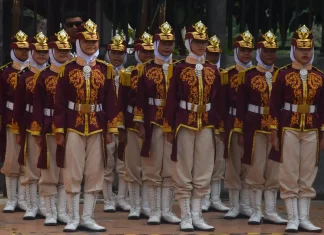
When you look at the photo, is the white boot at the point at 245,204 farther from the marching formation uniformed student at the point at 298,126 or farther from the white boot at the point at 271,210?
the marching formation uniformed student at the point at 298,126

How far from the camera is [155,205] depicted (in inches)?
555

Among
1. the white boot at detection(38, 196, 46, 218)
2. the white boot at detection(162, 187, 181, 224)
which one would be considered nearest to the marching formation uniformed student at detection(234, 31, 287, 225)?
the white boot at detection(162, 187, 181, 224)

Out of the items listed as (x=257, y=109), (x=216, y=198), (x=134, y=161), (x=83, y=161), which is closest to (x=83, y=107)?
(x=83, y=161)

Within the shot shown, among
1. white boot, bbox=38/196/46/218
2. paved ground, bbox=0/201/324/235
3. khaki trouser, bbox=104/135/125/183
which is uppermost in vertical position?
khaki trouser, bbox=104/135/125/183

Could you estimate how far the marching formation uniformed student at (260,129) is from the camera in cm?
1404

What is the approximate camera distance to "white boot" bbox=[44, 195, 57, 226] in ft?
45.2

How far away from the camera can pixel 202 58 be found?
13.5m

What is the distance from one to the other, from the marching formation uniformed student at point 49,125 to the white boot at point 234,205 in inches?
74.3

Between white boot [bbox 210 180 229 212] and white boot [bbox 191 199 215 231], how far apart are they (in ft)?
6.32

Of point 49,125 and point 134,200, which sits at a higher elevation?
point 49,125

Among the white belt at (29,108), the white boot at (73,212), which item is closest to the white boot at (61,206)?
the white boot at (73,212)

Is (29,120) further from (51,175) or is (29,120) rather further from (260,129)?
(260,129)

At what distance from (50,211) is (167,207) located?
124 centimetres

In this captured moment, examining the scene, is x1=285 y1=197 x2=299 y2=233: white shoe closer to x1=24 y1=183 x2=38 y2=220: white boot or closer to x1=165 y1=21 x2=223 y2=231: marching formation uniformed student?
x1=165 y1=21 x2=223 y2=231: marching formation uniformed student
